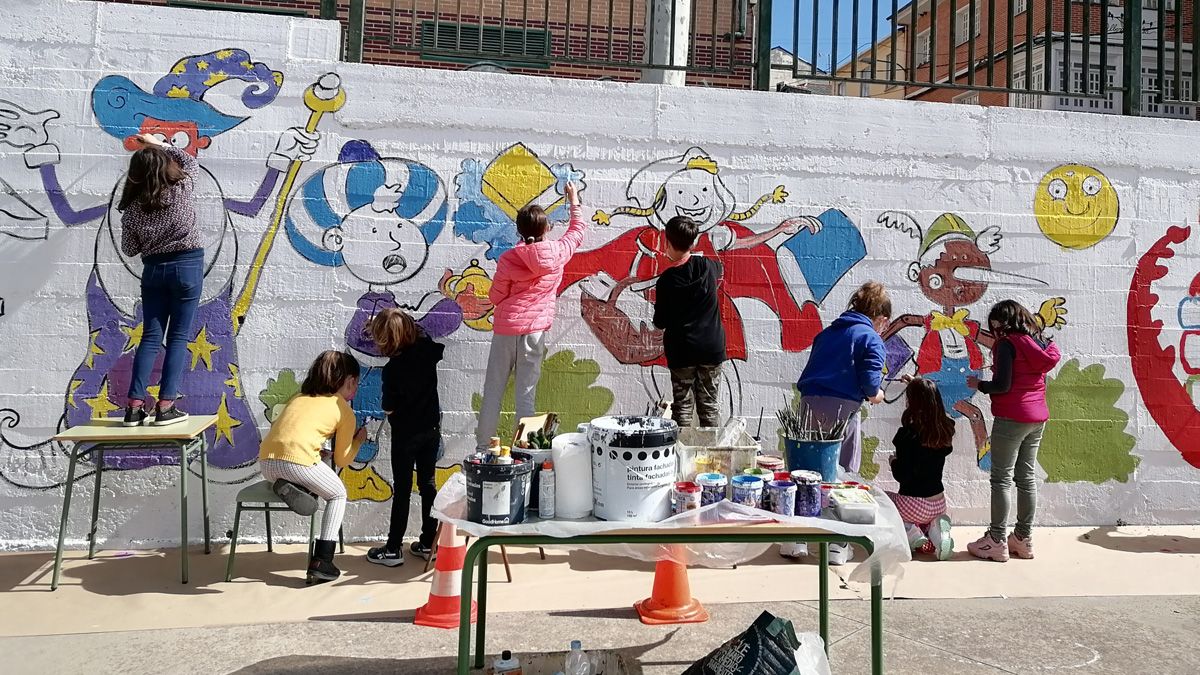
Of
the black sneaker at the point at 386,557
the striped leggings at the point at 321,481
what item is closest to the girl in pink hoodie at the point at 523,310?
the black sneaker at the point at 386,557

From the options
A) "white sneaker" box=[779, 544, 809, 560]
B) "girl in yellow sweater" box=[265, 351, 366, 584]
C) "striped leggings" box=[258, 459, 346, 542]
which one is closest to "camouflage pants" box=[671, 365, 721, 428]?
"white sneaker" box=[779, 544, 809, 560]

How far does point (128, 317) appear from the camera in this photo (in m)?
4.89

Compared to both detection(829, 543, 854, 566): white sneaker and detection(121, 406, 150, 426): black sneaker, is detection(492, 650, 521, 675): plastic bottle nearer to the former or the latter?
detection(829, 543, 854, 566): white sneaker

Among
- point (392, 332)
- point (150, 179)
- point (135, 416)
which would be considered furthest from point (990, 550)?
point (150, 179)

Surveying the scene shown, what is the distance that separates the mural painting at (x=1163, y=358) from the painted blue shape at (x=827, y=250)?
1.96 metres

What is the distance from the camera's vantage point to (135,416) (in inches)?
177

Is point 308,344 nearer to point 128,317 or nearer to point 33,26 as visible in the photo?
point 128,317

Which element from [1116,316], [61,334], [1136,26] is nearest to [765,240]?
[1116,316]

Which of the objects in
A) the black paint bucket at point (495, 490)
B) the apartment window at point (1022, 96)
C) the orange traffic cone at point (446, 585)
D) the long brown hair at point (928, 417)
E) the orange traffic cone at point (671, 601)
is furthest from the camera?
the apartment window at point (1022, 96)

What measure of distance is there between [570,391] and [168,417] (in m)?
2.25

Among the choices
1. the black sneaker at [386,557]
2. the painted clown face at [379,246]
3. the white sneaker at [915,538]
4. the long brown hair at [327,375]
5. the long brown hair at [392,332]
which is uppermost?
the painted clown face at [379,246]

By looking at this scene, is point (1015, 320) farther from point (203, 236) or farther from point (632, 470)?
point (203, 236)

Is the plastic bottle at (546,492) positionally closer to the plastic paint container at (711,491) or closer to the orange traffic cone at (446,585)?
the plastic paint container at (711,491)

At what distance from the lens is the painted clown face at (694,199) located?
5.28m
